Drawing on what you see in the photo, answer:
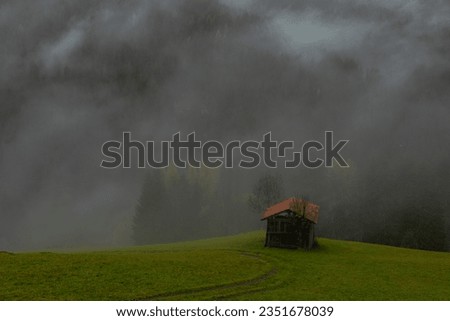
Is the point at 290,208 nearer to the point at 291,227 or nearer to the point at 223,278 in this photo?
the point at 291,227

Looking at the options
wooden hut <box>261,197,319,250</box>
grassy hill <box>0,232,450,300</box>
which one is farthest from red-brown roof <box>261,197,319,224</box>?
grassy hill <box>0,232,450,300</box>

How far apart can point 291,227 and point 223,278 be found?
2403cm

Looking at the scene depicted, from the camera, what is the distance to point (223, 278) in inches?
1704

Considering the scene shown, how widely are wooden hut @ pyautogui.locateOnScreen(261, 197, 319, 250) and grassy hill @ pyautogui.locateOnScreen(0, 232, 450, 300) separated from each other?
179 inches

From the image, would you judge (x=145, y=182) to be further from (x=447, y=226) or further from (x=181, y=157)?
(x=447, y=226)

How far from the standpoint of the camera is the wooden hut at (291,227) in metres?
64.6

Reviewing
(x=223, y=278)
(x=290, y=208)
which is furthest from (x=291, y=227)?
(x=223, y=278)

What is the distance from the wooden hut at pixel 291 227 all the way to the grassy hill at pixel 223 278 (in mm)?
4554

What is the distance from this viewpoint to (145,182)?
160 meters

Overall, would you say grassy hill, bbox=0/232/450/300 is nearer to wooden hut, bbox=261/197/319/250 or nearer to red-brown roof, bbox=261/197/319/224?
wooden hut, bbox=261/197/319/250

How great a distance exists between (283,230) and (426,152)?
394 ft

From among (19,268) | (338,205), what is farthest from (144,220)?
(19,268)

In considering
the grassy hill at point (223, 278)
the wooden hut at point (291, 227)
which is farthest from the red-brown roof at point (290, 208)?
the grassy hill at point (223, 278)

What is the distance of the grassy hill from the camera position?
37156mm
